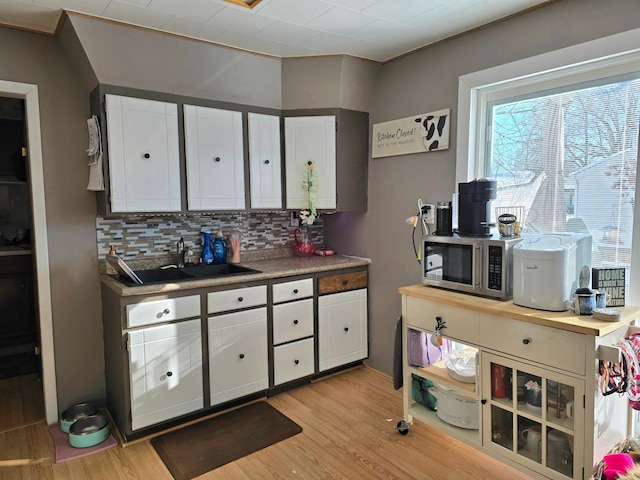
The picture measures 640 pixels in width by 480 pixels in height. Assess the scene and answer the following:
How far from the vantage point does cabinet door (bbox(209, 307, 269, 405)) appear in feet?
8.89

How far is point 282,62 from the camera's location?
3.07 m

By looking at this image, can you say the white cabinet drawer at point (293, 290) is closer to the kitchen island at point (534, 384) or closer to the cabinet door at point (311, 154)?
the cabinet door at point (311, 154)

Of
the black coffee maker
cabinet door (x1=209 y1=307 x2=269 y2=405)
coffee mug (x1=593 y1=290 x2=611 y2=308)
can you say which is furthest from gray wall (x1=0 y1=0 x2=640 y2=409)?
coffee mug (x1=593 y1=290 x2=611 y2=308)

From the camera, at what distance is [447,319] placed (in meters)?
2.31

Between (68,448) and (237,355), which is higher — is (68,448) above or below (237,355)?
below

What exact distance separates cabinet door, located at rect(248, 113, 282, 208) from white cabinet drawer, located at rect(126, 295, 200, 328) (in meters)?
0.83

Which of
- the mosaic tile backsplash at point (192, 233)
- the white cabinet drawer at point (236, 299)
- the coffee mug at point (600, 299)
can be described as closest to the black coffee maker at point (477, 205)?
the coffee mug at point (600, 299)

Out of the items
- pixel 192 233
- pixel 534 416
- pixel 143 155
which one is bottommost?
pixel 534 416

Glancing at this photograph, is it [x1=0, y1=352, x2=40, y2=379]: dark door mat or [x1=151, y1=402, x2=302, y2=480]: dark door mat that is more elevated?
[x1=0, y1=352, x2=40, y2=379]: dark door mat

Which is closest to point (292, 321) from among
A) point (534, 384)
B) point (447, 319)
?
point (447, 319)

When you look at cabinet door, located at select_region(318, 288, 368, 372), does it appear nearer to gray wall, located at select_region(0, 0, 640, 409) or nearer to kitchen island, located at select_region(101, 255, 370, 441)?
kitchen island, located at select_region(101, 255, 370, 441)

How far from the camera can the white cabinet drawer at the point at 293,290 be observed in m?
2.95

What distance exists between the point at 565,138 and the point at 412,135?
97 centimetres

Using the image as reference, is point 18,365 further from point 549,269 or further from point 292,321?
point 549,269
